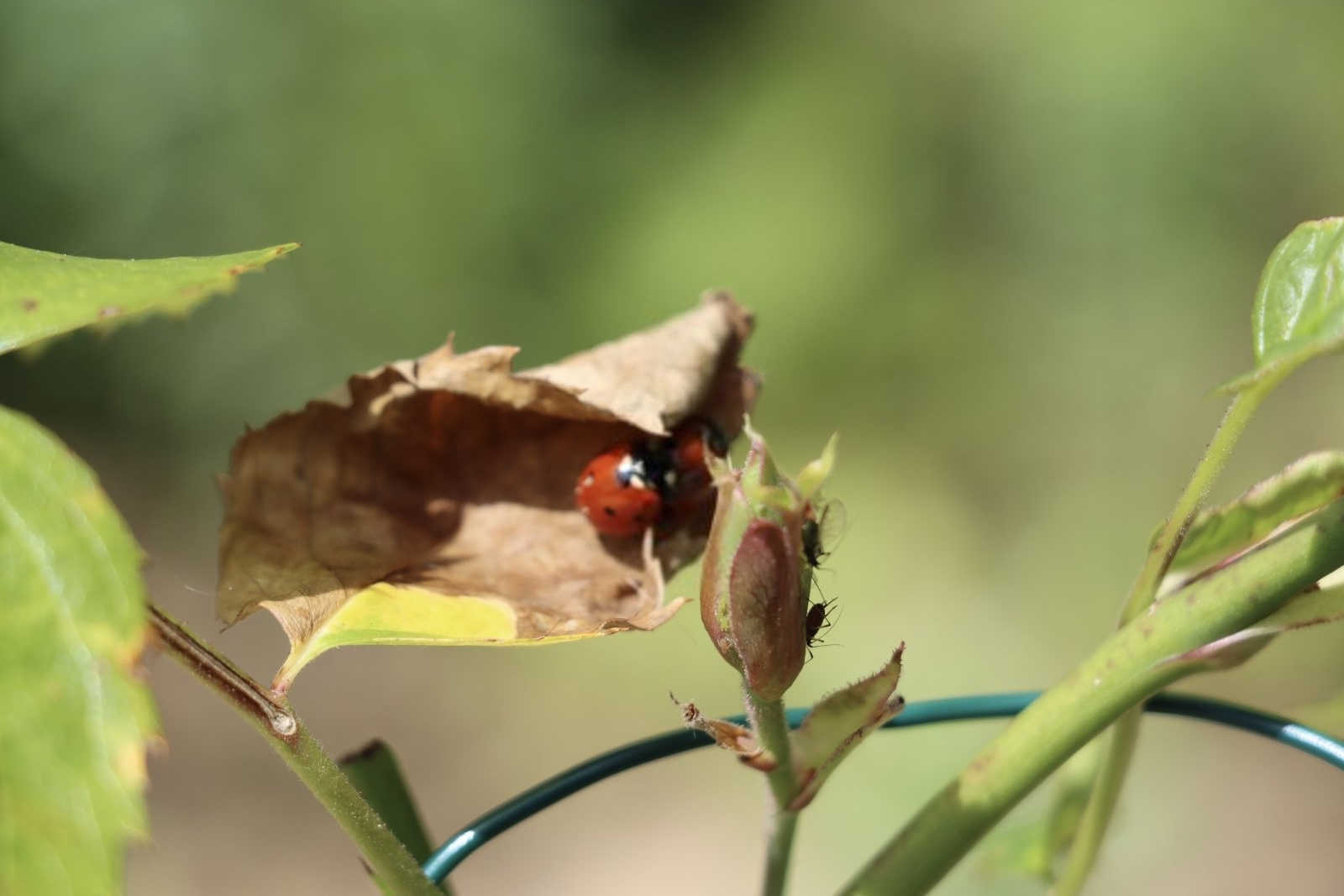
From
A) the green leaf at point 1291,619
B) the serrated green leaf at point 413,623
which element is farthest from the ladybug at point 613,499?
the green leaf at point 1291,619

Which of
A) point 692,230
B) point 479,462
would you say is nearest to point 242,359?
point 692,230

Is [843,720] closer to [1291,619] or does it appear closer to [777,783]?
[777,783]

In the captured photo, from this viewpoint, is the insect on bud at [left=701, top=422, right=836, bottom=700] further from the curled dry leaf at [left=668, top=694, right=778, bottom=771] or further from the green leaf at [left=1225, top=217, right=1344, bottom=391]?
the green leaf at [left=1225, top=217, right=1344, bottom=391]

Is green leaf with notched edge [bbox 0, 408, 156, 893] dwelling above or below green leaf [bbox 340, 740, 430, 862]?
above

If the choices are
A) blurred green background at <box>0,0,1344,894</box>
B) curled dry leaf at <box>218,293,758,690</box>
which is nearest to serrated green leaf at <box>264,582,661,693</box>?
curled dry leaf at <box>218,293,758,690</box>

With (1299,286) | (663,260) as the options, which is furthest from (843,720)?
(663,260)
